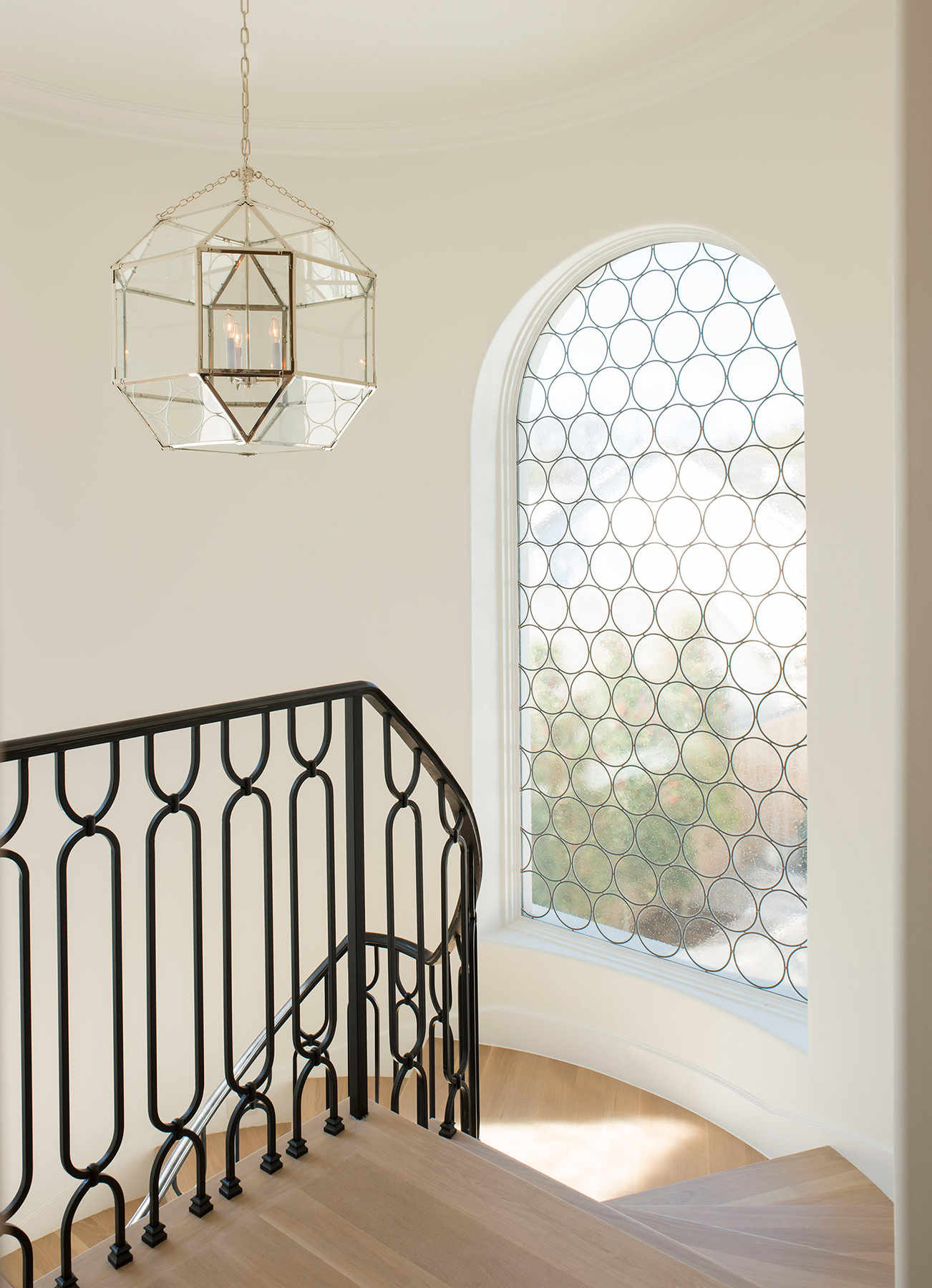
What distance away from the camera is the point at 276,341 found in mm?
1830

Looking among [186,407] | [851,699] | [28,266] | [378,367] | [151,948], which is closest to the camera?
[151,948]

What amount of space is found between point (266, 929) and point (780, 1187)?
2095mm

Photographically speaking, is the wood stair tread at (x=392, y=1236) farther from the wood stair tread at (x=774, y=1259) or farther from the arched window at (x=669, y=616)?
the arched window at (x=669, y=616)

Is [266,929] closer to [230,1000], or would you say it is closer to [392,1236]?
[230,1000]

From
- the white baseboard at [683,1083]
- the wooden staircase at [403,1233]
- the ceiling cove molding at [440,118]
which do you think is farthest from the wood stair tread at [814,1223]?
the ceiling cove molding at [440,118]

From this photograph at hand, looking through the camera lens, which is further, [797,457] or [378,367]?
[378,367]

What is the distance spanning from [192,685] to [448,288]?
7.05 feet

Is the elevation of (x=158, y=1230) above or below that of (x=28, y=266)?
below

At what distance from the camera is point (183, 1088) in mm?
4207

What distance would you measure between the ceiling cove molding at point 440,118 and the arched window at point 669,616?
62cm

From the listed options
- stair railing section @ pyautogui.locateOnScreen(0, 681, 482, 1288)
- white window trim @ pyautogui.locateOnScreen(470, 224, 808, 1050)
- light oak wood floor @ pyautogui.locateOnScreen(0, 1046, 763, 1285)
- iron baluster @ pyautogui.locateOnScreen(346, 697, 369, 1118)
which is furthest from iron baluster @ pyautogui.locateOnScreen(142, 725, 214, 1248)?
white window trim @ pyautogui.locateOnScreen(470, 224, 808, 1050)

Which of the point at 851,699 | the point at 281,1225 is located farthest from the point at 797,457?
the point at 281,1225

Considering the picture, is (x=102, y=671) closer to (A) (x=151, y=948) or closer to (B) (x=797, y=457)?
(A) (x=151, y=948)

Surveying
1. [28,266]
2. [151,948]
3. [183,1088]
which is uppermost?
[28,266]
